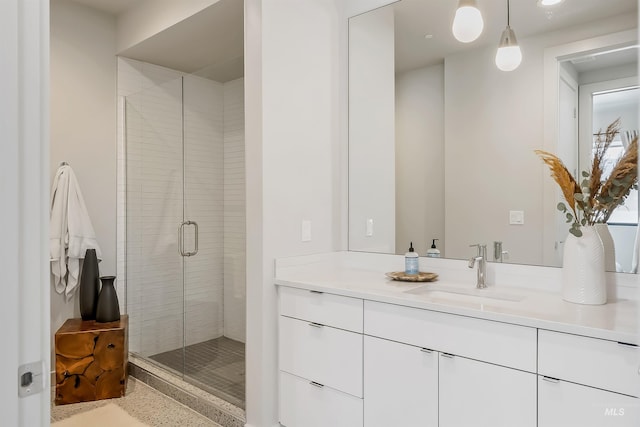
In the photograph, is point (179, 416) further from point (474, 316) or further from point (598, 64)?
point (598, 64)

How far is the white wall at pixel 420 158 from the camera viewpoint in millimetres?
2359

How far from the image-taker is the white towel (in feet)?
9.96

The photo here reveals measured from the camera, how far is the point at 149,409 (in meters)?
2.70

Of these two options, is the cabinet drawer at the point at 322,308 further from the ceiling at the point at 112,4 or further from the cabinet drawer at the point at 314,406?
the ceiling at the point at 112,4

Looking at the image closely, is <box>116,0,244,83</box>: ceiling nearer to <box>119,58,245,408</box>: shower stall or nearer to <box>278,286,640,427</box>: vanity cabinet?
<box>119,58,245,408</box>: shower stall

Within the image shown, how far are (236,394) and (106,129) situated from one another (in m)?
2.29

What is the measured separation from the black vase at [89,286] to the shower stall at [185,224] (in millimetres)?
395

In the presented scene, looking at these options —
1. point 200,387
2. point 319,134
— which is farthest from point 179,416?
point 319,134

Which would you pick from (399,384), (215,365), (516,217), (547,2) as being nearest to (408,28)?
(547,2)

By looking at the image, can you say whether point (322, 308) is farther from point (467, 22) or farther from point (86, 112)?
point (86, 112)

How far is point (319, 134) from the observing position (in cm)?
253

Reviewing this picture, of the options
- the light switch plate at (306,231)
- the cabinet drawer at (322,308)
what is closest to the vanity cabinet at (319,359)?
the cabinet drawer at (322,308)

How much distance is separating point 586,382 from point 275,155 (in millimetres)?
1637

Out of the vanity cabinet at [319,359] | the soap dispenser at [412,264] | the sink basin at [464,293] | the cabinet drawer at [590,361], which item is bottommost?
the vanity cabinet at [319,359]
